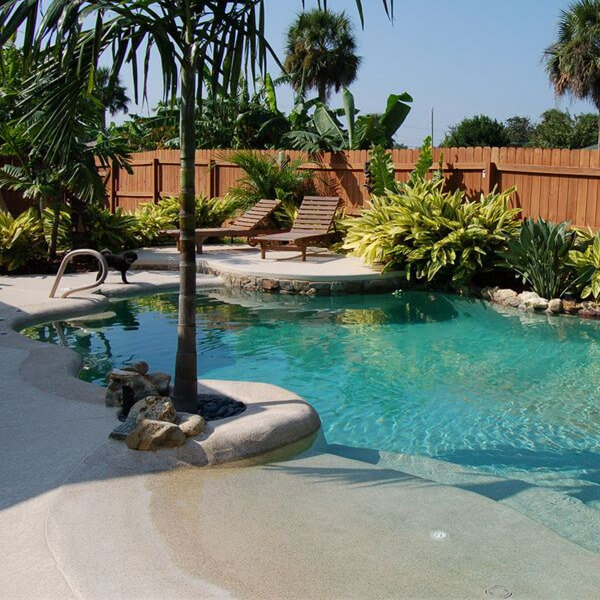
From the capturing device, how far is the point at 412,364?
339 inches

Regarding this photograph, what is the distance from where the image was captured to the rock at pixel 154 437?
15.9 ft

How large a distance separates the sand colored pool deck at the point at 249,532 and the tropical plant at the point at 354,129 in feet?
40.2

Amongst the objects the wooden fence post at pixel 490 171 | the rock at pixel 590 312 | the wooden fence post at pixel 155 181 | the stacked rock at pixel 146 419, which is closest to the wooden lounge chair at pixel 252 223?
the wooden fence post at pixel 490 171

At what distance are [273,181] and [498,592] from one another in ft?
48.2

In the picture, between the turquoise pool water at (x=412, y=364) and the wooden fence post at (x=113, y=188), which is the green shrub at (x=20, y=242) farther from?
the wooden fence post at (x=113, y=188)

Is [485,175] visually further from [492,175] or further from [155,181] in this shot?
[155,181]

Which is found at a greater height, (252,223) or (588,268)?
(252,223)

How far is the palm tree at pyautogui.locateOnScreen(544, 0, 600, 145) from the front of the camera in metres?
30.2

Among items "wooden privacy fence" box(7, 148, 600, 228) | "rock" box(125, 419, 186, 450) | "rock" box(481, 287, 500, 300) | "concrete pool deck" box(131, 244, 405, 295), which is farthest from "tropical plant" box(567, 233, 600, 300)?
"rock" box(125, 419, 186, 450)

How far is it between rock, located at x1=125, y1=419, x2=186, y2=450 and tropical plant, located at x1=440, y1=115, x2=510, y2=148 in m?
33.7

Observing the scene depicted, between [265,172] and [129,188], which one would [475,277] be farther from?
[129,188]

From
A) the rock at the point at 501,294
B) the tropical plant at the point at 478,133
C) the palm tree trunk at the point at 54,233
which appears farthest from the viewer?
the tropical plant at the point at 478,133

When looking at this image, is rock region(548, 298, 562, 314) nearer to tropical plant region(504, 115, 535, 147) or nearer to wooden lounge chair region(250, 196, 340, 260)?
Answer: wooden lounge chair region(250, 196, 340, 260)

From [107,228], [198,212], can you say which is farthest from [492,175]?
[107,228]
